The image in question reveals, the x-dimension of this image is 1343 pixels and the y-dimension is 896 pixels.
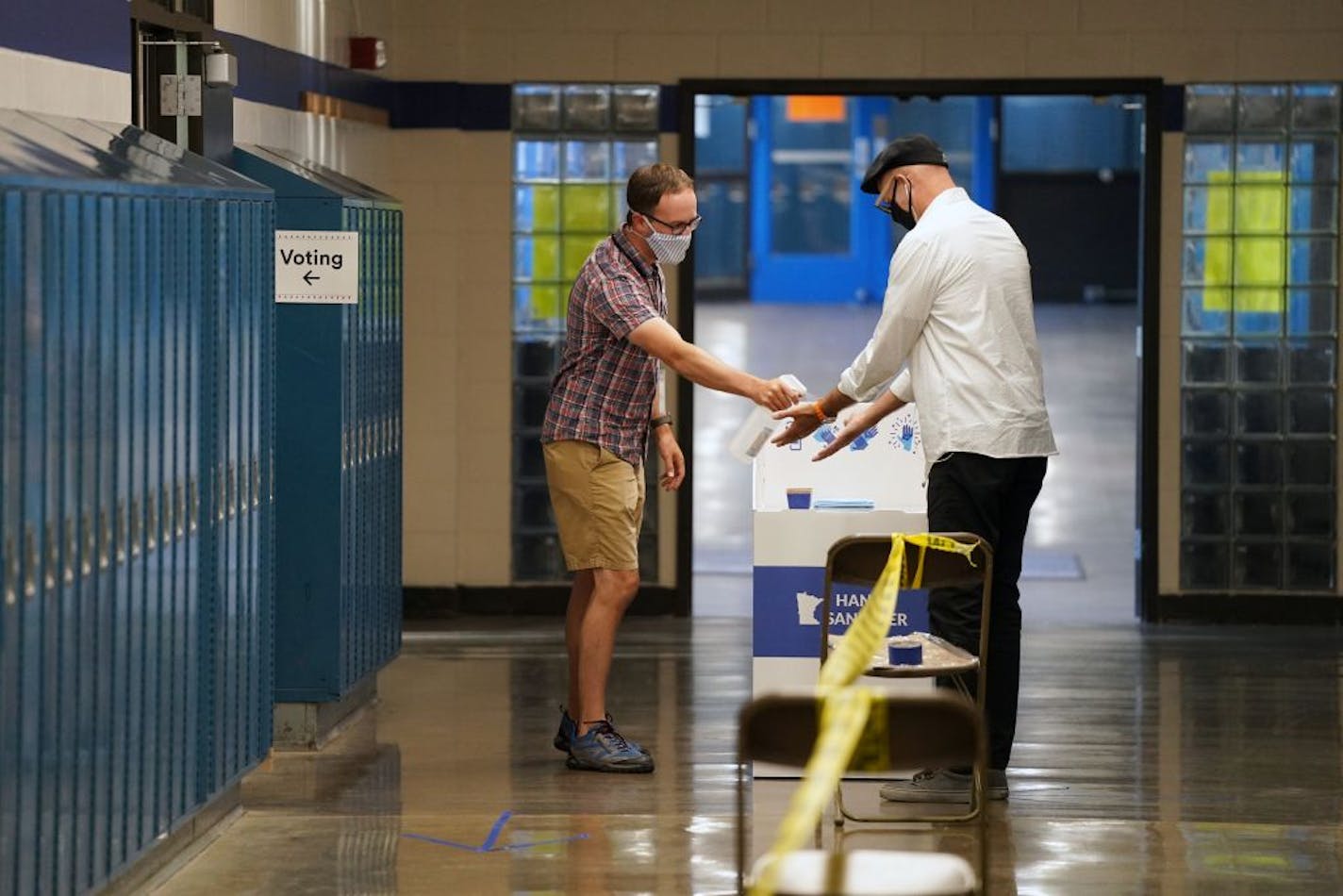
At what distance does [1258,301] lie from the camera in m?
9.05

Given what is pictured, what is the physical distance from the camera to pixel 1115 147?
26.1 meters

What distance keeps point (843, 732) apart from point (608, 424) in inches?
116

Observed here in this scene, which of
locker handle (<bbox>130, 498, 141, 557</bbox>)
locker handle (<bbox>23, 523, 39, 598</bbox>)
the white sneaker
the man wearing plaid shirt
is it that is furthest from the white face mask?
locker handle (<bbox>23, 523, 39, 598</bbox>)

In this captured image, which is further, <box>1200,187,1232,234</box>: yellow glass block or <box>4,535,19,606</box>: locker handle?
<box>1200,187,1232,234</box>: yellow glass block

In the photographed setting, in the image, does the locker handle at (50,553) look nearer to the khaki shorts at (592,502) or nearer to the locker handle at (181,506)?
the locker handle at (181,506)

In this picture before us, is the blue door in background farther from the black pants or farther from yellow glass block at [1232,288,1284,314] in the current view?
the black pants

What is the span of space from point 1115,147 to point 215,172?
2212 centimetres

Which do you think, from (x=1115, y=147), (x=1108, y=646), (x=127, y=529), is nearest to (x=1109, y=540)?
(x=1108, y=646)

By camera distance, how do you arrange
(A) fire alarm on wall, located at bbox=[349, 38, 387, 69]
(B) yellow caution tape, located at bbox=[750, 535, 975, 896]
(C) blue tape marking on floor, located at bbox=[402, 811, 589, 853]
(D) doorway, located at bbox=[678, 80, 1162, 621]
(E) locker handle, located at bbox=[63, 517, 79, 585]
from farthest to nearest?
(D) doorway, located at bbox=[678, 80, 1162, 621]
(A) fire alarm on wall, located at bbox=[349, 38, 387, 69]
(C) blue tape marking on floor, located at bbox=[402, 811, 589, 853]
(E) locker handle, located at bbox=[63, 517, 79, 585]
(B) yellow caution tape, located at bbox=[750, 535, 975, 896]

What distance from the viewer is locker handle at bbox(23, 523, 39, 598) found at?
367cm

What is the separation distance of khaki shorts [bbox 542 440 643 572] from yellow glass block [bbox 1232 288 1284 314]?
3.90m

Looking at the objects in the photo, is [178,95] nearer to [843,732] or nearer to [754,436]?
Answer: [754,436]

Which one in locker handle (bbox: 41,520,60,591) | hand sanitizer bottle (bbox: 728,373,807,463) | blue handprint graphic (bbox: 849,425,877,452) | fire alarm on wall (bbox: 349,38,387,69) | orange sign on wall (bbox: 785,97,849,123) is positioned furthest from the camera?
orange sign on wall (bbox: 785,97,849,123)

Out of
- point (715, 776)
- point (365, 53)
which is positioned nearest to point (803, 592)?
point (715, 776)
